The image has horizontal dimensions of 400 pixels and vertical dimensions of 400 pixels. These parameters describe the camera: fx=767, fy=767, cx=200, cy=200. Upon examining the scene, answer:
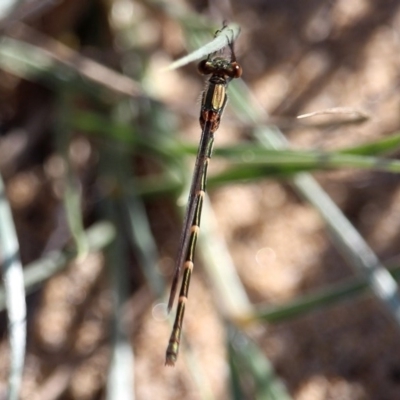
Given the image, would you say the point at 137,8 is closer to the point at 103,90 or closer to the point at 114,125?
the point at 103,90

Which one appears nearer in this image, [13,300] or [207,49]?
[207,49]

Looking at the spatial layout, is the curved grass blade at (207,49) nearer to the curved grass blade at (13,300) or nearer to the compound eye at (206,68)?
the compound eye at (206,68)

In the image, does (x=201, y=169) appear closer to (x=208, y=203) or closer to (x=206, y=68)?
(x=206, y=68)

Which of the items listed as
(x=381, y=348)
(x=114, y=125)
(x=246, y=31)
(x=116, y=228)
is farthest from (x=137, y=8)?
(x=381, y=348)

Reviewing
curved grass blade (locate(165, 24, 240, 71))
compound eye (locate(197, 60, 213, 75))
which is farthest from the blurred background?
curved grass blade (locate(165, 24, 240, 71))

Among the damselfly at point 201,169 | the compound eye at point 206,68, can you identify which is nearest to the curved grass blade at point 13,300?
the damselfly at point 201,169

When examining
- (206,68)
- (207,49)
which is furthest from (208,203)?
(207,49)

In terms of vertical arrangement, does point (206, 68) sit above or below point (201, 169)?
above
